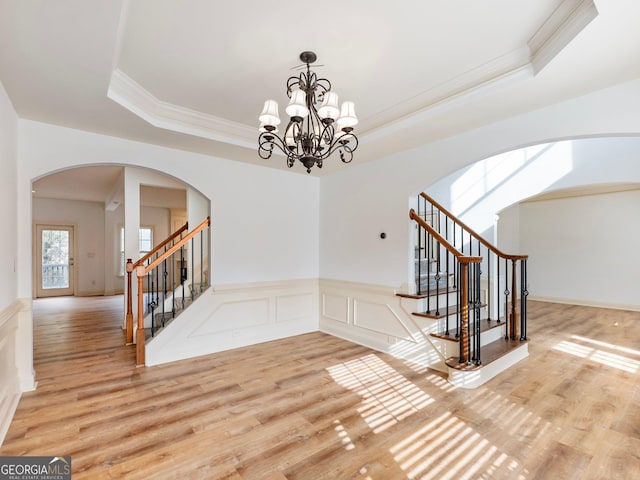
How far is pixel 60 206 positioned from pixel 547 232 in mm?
14158

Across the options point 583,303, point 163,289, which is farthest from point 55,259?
point 583,303

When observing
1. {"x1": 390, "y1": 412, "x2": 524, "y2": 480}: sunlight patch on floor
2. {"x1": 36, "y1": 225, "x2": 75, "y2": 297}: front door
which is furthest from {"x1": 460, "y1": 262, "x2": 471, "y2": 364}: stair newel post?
{"x1": 36, "y1": 225, "x2": 75, "y2": 297}: front door

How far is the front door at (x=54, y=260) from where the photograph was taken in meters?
9.24

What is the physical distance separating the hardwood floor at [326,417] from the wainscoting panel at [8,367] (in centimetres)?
10

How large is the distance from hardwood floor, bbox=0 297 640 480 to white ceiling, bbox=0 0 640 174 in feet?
8.78

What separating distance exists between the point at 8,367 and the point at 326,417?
2.74m

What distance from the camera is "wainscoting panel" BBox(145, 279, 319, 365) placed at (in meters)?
3.98

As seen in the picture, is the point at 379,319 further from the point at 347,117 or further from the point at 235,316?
the point at 347,117

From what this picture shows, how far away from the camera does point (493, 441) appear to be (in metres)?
2.28

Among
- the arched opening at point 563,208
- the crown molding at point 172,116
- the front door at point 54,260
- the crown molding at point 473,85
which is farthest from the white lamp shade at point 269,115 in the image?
the front door at point 54,260

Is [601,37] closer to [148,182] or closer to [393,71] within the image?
[393,71]

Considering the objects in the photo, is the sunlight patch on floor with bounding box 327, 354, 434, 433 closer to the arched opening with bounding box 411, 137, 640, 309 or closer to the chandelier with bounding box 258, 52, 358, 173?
the chandelier with bounding box 258, 52, 358, 173

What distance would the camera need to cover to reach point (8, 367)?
265 centimetres

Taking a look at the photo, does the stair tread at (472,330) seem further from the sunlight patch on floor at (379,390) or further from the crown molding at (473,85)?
the crown molding at (473,85)
